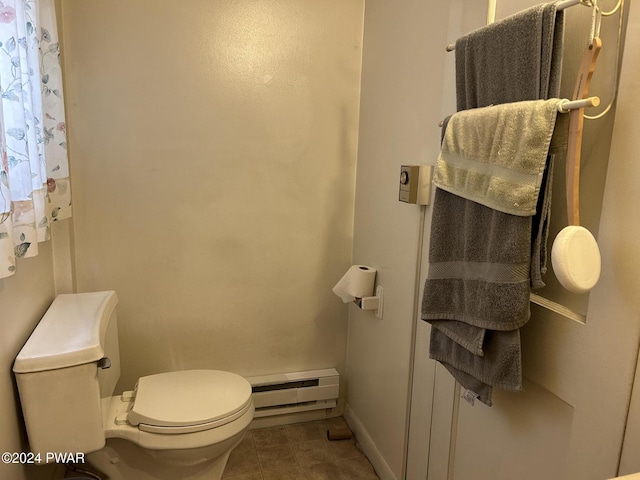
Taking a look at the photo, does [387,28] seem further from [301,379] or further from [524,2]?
[301,379]

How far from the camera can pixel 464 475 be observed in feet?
4.58

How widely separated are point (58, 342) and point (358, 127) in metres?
1.58

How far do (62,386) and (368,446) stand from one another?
1.35m

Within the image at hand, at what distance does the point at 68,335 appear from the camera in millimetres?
1446

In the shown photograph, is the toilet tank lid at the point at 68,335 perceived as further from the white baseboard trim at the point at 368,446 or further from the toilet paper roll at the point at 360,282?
the white baseboard trim at the point at 368,446

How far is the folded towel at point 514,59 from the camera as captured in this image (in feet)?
3.15

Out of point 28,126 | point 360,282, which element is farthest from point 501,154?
point 28,126

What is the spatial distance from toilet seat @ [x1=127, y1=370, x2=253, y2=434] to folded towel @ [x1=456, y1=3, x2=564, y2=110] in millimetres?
1305

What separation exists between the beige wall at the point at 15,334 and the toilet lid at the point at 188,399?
0.33 metres

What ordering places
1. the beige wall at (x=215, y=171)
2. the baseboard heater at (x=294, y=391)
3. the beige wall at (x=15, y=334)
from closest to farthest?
the beige wall at (x=15, y=334) < the beige wall at (x=215, y=171) < the baseboard heater at (x=294, y=391)

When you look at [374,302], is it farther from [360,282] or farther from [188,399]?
[188,399]

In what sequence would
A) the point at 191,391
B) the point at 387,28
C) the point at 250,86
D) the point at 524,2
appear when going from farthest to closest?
1. the point at 250,86
2. the point at 387,28
3. the point at 191,391
4. the point at 524,2

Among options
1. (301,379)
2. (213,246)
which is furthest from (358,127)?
(301,379)

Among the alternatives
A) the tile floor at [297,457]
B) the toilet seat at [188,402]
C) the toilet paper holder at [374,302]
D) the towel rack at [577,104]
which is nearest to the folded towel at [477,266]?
the towel rack at [577,104]
